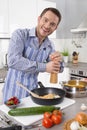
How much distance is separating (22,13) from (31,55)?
4.98 ft

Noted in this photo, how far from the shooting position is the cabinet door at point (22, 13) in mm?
2883

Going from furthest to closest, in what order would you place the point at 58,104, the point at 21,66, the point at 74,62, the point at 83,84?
the point at 74,62
the point at 83,84
the point at 21,66
the point at 58,104

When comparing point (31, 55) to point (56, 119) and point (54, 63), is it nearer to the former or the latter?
point (54, 63)

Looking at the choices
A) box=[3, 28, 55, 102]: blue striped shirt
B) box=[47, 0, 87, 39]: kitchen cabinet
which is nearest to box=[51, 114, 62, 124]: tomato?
box=[3, 28, 55, 102]: blue striped shirt

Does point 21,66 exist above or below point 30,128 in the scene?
above

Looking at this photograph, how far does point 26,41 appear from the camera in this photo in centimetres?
160

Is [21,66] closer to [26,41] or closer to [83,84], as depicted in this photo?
[26,41]

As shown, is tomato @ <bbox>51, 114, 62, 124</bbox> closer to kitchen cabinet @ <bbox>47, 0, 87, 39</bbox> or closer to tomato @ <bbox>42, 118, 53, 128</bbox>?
tomato @ <bbox>42, 118, 53, 128</bbox>

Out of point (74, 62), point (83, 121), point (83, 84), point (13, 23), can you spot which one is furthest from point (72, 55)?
point (83, 121)

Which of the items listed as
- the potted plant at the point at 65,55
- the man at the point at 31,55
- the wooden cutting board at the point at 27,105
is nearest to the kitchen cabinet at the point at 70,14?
the potted plant at the point at 65,55

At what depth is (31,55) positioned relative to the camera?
1.62m

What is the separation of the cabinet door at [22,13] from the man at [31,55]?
1.33m

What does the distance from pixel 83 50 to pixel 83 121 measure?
2.78 m

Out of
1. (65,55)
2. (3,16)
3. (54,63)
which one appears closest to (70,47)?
(65,55)
